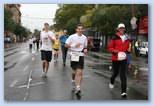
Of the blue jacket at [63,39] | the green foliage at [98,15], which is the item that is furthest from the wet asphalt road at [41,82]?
the green foliage at [98,15]

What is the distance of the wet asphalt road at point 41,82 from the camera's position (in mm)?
8039

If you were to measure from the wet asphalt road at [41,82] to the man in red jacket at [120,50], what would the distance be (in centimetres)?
16

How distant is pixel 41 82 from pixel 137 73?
50.4 inches

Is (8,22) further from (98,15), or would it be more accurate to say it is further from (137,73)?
(137,73)

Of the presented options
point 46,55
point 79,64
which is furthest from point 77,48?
point 46,55

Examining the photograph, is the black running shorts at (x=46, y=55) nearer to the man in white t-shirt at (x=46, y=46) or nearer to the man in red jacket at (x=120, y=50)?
the man in white t-shirt at (x=46, y=46)

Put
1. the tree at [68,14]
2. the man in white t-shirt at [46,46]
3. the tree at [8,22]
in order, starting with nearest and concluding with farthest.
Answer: the tree at [8,22], the tree at [68,14], the man in white t-shirt at [46,46]

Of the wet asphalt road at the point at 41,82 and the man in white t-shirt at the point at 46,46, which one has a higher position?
the man in white t-shirt at the point at 46,46

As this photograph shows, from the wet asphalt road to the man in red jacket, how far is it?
16 centimetres

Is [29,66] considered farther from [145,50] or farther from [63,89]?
[145,50]

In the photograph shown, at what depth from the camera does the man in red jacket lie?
8188 mm

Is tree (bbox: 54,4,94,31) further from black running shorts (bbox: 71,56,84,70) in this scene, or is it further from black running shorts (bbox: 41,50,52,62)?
black running shorts (bbox: 71,56,84,70)

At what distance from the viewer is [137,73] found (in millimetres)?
8461

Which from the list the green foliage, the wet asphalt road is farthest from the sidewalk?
the green foliage
